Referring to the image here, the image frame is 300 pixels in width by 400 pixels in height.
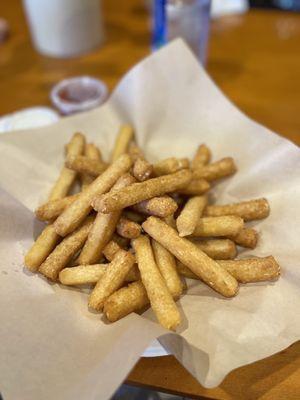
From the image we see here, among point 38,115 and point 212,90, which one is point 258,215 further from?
point 38,115

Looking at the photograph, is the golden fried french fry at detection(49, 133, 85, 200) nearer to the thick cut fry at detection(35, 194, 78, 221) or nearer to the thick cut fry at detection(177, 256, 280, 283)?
the thick cut fry at detection(35, 194, 78, 221)

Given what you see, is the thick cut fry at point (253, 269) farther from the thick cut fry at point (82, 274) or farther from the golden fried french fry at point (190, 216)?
the thick cut fry at point (82, 274)

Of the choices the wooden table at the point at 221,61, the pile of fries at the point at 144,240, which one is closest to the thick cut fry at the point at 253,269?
the pile of fries at the point at 144,240

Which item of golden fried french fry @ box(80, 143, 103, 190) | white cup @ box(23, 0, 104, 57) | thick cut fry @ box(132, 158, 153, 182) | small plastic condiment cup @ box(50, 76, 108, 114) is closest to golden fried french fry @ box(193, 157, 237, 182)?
thick cut fry @ box(132, 158, 153, 182)

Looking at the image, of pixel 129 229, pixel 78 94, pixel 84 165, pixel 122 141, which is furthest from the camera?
pixel 78 94

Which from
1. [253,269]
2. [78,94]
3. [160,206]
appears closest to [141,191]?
[160,206]

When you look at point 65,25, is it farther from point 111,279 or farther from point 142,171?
point 111,279
